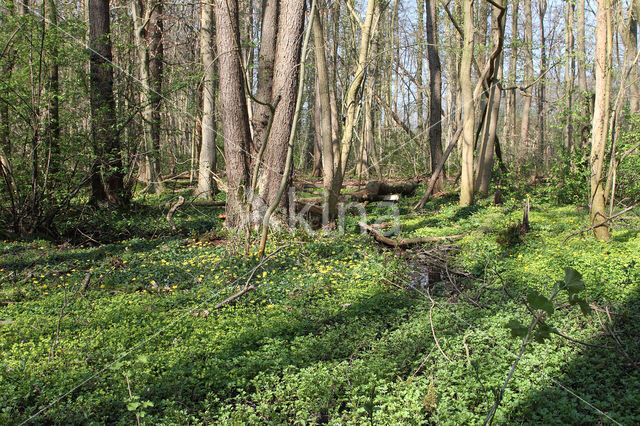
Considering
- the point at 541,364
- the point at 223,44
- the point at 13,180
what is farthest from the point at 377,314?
the point at 13,180

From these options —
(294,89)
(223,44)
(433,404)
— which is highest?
(223,44)

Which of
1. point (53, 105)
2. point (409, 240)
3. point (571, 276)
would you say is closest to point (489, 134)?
point (409, 240)

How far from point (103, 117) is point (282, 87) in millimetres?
3713

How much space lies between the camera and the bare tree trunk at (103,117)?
8820mm

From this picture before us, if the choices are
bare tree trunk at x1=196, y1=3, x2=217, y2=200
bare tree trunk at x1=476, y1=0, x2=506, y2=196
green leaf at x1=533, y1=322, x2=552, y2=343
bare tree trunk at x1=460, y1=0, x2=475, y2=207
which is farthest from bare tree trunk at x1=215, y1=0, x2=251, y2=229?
green leaf at x1=533, y1=322, x2=552, y2=343

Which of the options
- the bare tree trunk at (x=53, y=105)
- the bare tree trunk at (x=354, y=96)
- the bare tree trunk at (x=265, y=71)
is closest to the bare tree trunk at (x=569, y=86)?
the bare tree trunk at (x=354, y=96)

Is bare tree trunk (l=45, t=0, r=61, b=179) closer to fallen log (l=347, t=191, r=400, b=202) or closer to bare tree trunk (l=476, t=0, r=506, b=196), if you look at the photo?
fallen log (l=347, t=191, r=400, b=202)

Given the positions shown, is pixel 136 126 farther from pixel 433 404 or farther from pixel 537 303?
pixel 537 303

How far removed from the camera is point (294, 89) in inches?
337

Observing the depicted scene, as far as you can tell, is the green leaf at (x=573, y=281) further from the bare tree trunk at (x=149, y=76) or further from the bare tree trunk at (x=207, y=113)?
the bare tree trunk at (x=207, y=113)

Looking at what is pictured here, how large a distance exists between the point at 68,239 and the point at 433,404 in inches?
308

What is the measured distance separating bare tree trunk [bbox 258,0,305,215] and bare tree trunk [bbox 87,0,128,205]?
3083 millimetres

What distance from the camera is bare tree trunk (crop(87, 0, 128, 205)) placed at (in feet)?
28.9

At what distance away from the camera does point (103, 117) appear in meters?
8.88
